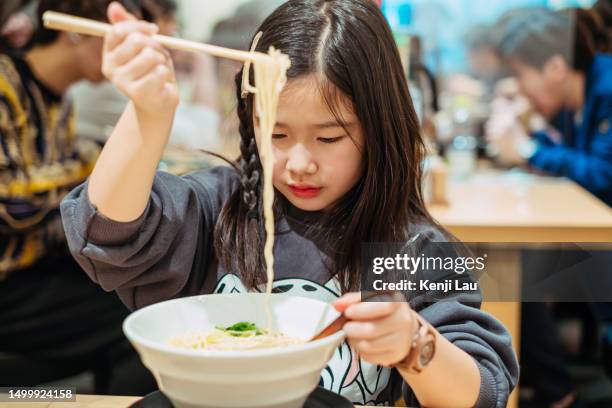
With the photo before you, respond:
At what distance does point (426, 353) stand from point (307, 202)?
0.35 m

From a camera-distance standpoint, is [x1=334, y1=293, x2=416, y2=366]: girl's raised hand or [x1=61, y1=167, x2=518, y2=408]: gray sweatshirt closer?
[x1=334, y1=293, x2=416, y2=366]: girl's raised hand

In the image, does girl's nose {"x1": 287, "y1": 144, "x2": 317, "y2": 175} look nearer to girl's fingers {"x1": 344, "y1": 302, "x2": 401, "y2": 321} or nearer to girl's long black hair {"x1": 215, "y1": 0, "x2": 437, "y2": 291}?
girl's long black hair {"x1": 215, "y1": 0, "x2": 437, "y2": 291}

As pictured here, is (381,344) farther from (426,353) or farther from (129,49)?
(129,49)

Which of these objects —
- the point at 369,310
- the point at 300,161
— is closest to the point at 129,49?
the point at 300,161

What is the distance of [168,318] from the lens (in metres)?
0.91

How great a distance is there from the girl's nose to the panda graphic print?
216 millimetres

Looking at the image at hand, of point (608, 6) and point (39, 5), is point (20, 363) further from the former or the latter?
point (608, 6)

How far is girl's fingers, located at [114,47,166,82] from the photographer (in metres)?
0.85

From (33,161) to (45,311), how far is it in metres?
0.46

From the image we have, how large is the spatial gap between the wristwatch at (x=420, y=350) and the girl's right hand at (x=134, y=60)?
430mm

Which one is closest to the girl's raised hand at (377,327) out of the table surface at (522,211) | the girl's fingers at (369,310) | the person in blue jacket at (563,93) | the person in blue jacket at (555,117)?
the girl's fingers at (369,310)

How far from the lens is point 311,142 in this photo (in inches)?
42.1

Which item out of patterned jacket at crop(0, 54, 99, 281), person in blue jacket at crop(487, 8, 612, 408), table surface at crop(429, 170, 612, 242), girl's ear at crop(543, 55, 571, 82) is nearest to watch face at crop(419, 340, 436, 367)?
table surface at crop(429, 170, 612, 242)

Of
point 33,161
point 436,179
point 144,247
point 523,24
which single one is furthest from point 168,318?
point 523,24
